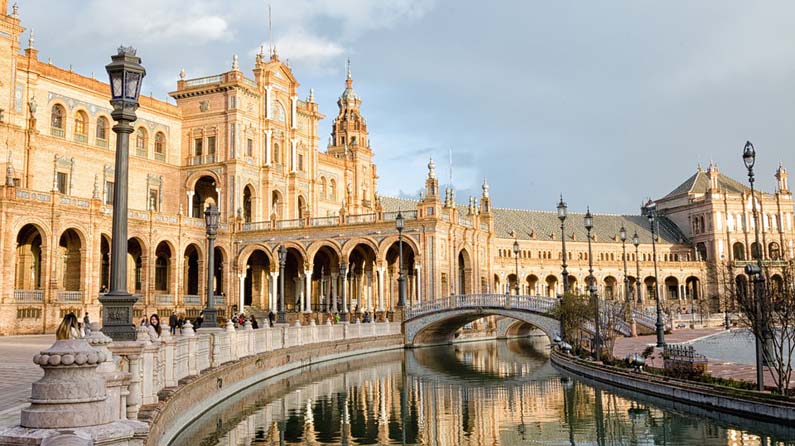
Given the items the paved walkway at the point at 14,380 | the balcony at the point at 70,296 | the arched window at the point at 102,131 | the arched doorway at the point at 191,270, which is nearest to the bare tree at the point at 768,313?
the paved walkway at the point at 14,380

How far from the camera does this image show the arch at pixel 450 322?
138ft

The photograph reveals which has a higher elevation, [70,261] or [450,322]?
[70,261]

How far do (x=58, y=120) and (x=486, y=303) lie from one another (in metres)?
31.0

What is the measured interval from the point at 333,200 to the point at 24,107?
106 feet

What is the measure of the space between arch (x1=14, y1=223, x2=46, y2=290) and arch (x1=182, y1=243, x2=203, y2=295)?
12032mm

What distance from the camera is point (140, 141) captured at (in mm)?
58031

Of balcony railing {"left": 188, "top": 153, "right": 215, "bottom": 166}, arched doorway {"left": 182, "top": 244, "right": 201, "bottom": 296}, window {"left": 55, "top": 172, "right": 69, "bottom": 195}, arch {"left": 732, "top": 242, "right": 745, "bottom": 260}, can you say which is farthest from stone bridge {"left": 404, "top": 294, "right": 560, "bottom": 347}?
arch {"left": 732, "top": 242, "right": 745, "bottom": 260}

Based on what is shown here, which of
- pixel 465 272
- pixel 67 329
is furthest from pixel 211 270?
pixel 465 272

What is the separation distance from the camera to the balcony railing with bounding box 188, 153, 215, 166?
60312 millimetres

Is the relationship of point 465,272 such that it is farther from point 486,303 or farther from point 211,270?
point 211,270

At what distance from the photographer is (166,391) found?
49.0ft

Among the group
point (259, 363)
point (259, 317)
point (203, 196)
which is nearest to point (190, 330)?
point (259, 363)

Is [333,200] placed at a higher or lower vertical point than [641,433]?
higher

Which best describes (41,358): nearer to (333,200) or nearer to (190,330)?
(190,330)
